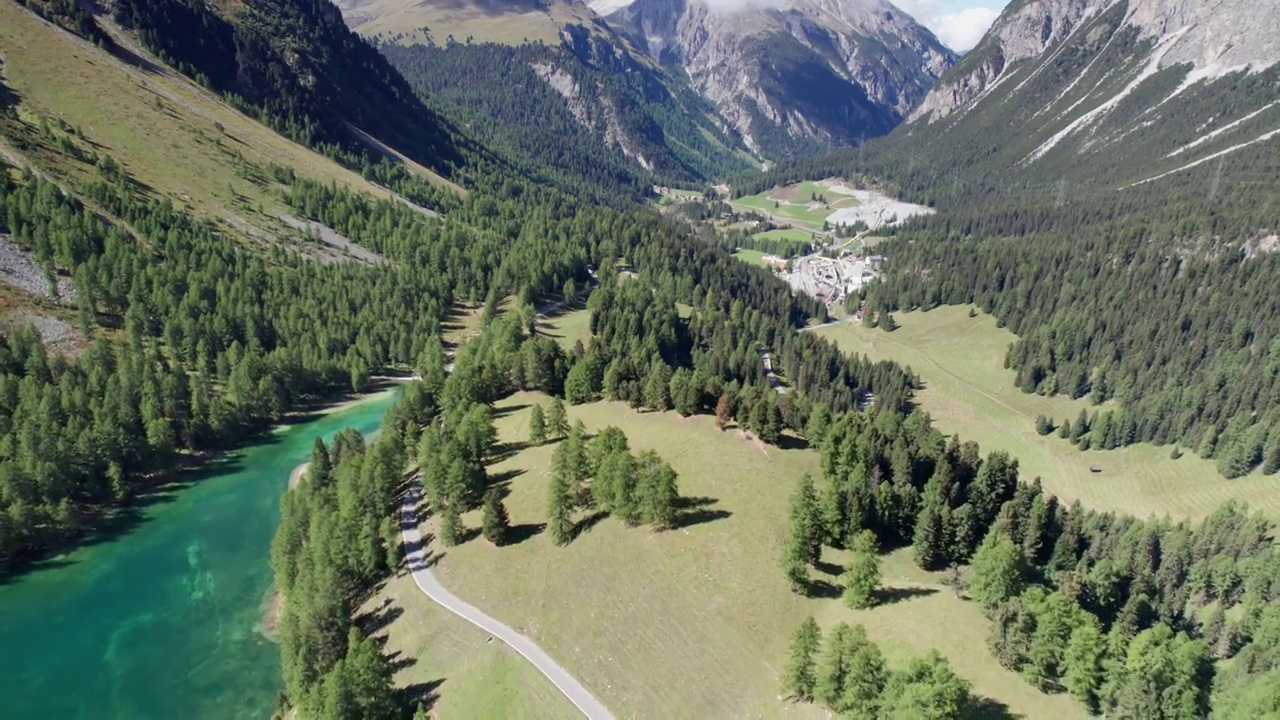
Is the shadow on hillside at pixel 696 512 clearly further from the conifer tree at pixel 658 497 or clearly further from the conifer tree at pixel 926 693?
the conifer tree at pixel 926 693

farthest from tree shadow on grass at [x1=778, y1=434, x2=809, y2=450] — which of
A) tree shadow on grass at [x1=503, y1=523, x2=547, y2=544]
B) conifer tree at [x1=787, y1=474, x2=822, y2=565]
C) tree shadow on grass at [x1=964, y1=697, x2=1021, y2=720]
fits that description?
tree shadow on grass at [x1=964, y1=697, x2=1021, y2=720]

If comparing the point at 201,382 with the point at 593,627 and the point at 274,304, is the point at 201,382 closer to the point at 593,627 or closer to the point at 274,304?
the point at 274,304

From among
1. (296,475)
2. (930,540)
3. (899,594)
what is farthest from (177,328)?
(930,540)

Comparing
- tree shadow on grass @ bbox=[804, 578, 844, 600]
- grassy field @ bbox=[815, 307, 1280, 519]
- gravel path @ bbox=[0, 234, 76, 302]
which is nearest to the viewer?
tree shadow on grass @ bbox=[804, 578, 844, 600]

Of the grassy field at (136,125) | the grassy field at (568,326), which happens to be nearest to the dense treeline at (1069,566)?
the grassy field at (568,326)

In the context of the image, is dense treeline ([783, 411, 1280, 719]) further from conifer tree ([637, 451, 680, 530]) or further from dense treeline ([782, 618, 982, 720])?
conifer tree ([637, 451, 680, 530])

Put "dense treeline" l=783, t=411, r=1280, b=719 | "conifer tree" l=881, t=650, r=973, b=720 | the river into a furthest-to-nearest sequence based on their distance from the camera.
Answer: the river → "dense treeline" l=783, t=411, r=1280, b=719 → "conifer tree" l=881, t=650, r=973, b=720
